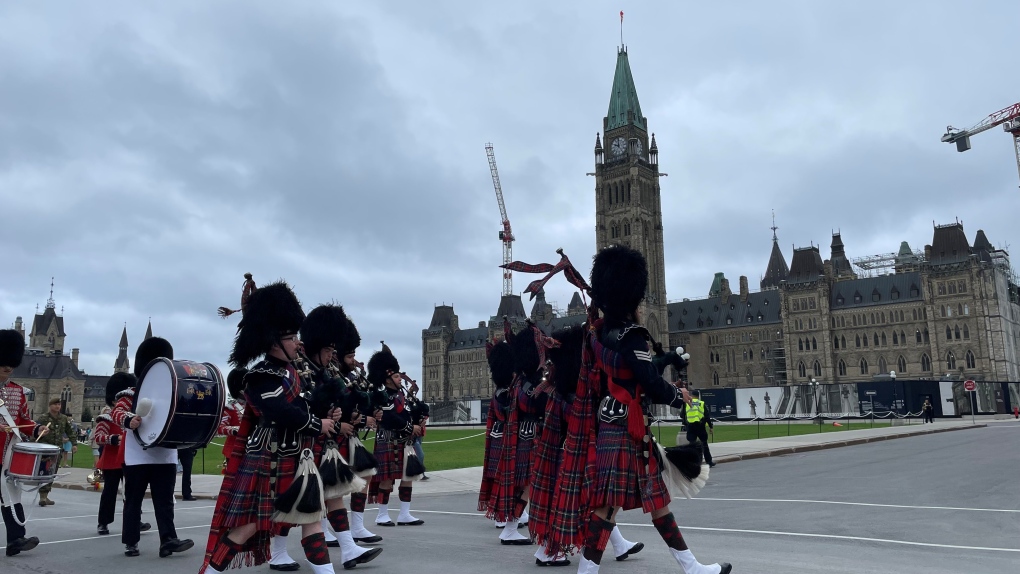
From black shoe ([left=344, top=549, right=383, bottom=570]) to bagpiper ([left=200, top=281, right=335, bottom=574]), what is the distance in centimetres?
83

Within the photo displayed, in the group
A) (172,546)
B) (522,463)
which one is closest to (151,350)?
(172,546)

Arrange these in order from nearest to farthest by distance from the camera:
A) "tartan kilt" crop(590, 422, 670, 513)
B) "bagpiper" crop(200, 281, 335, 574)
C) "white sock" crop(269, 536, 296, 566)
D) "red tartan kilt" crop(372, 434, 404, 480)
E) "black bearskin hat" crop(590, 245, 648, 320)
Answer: "tartan kilt" crop(590, 422, 670, 513), "bagpiper" crop(200, 281, 335, 574), "black bearskin hat" crop(590, 245, 648, 320), "white sock" crop(269, 536, 296, 566), "red tartan kilt" crop(372, 434, 404, 480)

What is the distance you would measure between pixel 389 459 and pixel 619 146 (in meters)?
120

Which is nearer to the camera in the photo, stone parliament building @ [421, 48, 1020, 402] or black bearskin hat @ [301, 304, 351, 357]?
black bearskin hat @ [301, 304, 351, 357]

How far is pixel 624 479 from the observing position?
5.73m

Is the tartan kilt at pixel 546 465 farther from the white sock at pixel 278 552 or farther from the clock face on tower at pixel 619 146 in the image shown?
the clock face on tower at pixel 619 146

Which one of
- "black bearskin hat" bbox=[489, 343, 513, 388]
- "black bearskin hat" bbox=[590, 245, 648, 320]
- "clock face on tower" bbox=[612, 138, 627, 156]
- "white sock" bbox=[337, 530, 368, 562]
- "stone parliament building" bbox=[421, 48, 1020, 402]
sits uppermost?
"clock face on tower" bbox=[612, 138, 627, 156]

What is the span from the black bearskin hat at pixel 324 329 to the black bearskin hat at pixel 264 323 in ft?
2.54

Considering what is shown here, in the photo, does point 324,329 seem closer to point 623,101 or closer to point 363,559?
point 363,559

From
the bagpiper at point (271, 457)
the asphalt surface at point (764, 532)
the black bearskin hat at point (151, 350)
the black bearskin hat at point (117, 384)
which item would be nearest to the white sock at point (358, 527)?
the asphalt surface at point (764, 532)

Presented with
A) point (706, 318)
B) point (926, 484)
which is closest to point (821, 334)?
point (706, 318)

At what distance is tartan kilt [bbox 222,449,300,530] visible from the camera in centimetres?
585

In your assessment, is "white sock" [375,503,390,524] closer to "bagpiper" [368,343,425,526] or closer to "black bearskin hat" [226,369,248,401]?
"bagpiper" [368,343,425,526]

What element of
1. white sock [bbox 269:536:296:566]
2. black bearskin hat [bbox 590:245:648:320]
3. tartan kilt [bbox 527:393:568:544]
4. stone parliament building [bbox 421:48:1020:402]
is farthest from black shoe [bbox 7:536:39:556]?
stone parliament building [bbox 421:48:1020:402]
